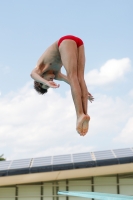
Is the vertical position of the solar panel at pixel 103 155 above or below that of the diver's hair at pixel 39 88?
above

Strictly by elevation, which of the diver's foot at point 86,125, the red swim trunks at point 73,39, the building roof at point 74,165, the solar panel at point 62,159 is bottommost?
the diver's foot at point 86,125

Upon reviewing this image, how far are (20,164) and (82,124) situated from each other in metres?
10.9

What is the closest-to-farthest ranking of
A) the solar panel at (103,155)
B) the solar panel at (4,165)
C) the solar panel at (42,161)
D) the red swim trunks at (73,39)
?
the red swim trunks at (73,39)
the solar panel at (103,155)
the solar panel at (42,161)
the solar panel at (4,165)

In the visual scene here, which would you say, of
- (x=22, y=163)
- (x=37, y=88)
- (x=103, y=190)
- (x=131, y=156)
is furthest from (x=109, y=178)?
(x=37, y=88)

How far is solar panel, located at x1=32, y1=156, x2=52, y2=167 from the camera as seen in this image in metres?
16.4

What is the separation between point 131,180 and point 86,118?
10931 millimetres

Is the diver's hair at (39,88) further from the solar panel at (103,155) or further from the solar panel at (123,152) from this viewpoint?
the solar panel at (123,152)

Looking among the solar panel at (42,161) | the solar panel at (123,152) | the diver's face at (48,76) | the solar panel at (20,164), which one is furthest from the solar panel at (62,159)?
the diver's face at (48,76)

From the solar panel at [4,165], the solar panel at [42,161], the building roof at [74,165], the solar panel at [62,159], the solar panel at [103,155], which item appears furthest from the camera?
the solar panel at [4,165]

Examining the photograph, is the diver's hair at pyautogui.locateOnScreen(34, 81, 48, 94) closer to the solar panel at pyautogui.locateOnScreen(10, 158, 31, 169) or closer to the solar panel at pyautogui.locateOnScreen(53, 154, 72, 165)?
the solar panel at pyautogui.locateOnScreen(53, 154, 72, 165)

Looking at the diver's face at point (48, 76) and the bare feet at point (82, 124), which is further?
the diver's face at point (48, 76)

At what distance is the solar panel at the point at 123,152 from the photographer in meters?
16.1

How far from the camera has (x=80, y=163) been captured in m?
15.9

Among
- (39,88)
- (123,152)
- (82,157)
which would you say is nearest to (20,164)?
(82,157)
